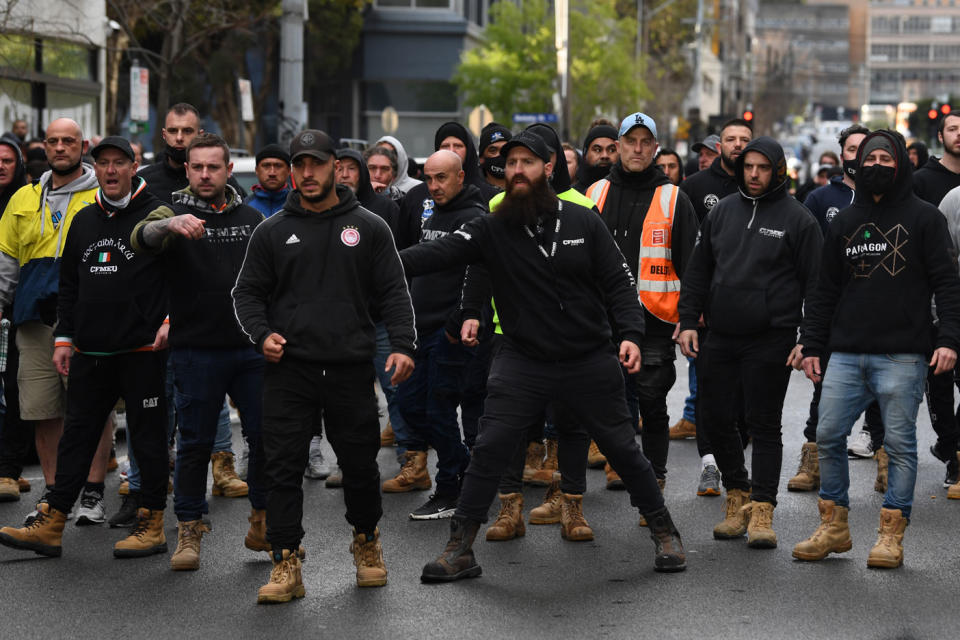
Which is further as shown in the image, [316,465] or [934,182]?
[316,465]

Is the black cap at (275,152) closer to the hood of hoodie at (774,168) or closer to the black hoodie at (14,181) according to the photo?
the black hoodie at (14,181)

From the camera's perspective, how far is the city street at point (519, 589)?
6453 millimetres

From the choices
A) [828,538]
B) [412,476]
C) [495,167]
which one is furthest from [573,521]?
[495,167]

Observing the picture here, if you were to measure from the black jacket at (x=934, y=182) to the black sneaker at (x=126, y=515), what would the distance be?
5.20 metres

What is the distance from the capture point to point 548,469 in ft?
32.3

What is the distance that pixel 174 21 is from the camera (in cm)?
2488

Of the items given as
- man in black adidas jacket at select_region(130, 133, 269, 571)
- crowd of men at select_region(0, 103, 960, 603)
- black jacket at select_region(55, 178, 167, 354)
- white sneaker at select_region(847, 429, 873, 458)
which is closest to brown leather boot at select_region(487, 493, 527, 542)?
crowd of men at select_region(0, 103, 960, 603)

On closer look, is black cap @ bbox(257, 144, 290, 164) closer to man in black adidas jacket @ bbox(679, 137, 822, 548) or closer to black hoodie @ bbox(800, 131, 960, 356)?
man in black adidas jacket @ bbox(679, 137, 822, 548)

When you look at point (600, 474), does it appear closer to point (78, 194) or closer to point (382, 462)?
point (382, 462)

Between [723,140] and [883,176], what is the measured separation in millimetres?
2792

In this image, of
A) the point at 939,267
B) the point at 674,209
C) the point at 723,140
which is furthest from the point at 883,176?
the point at 723,140

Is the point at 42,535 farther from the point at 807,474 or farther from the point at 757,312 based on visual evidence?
the point at 807,474

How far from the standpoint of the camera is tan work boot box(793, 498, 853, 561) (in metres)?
7.58

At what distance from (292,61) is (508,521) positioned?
14.0 meters
